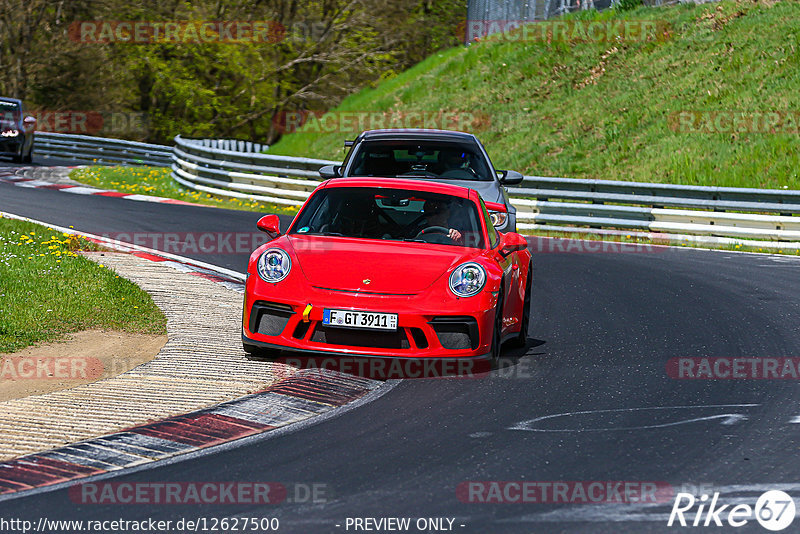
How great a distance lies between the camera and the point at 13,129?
3038 centimetres

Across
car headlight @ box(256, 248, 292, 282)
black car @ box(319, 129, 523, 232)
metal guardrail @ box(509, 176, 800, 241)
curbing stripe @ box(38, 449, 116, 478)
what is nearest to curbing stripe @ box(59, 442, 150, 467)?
curbing stripe @ box(38, 449, 116, 478)

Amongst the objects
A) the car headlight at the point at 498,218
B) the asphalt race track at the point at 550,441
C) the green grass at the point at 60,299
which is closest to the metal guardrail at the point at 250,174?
the car headlight at the point at 498,218

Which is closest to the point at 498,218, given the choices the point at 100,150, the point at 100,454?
the point at 100,454

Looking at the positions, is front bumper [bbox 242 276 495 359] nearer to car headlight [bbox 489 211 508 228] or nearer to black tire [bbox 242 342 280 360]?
black tire [bbox 242 342 280 360]

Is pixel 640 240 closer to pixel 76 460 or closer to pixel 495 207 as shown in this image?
pixel 495 207

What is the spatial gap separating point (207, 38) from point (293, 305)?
3583 centimetres

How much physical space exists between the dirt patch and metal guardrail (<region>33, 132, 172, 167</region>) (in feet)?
80.3

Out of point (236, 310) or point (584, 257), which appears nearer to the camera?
point (236, 310)

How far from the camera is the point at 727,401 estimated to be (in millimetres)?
7355

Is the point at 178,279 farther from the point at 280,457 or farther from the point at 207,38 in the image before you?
the point at 207,38

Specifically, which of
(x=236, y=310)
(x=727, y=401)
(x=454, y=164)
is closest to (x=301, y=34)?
(x=454, y=164)

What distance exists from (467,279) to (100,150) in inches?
1139

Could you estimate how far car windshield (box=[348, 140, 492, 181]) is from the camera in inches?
511

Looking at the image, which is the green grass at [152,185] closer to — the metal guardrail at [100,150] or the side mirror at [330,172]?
the metal guardrail at [100,150]
